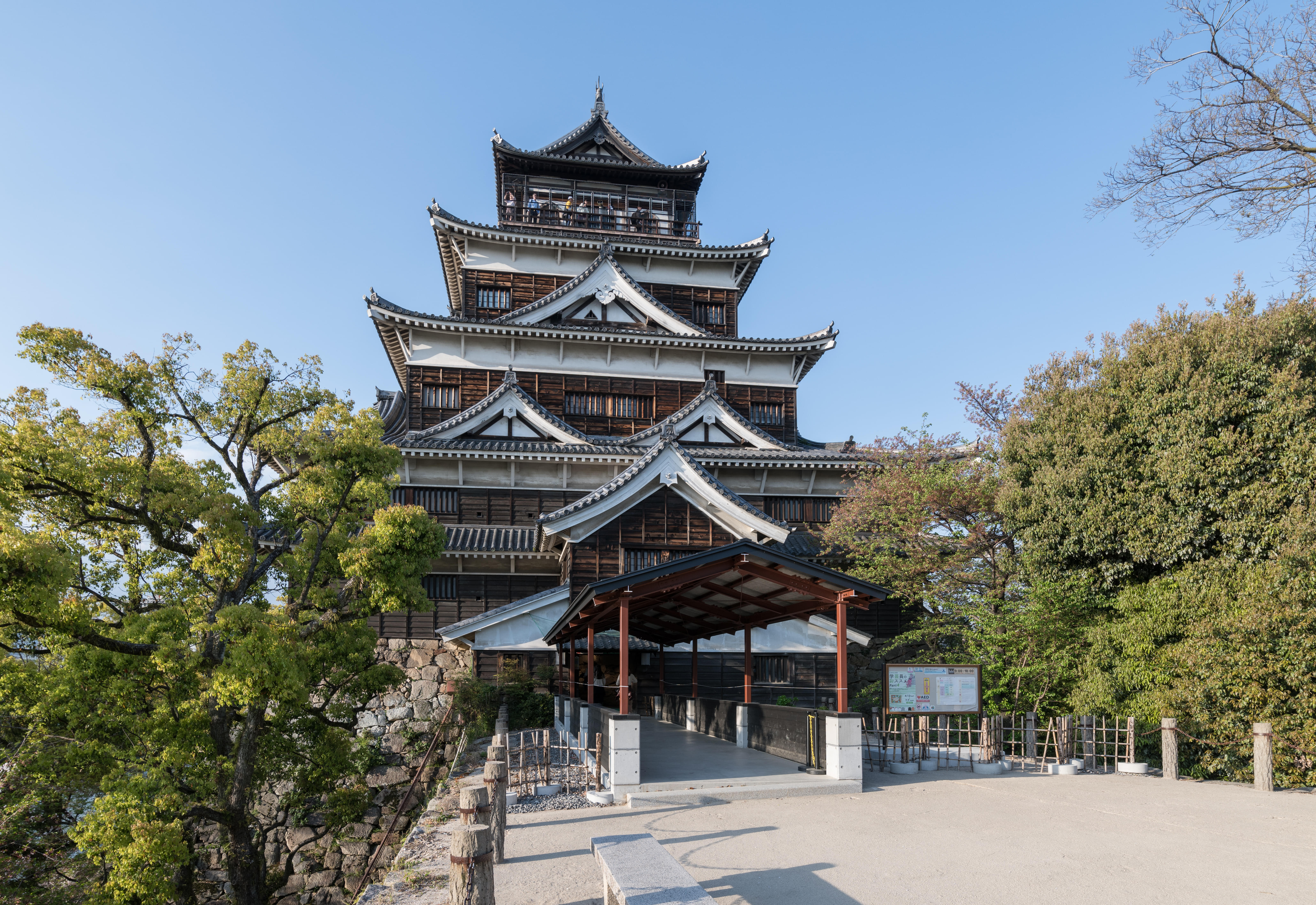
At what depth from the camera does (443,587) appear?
21.7 metres

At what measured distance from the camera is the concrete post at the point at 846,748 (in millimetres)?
10859

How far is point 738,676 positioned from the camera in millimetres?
21859

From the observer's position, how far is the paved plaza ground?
646cm

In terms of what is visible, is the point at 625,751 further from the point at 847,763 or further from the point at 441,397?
the point at 441,397

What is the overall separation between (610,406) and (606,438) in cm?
150

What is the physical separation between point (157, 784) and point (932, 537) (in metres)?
17.0

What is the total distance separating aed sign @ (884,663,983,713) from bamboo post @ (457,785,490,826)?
26.0ft

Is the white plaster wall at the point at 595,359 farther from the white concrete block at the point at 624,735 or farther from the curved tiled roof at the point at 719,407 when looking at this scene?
the white concrete block at the point at 624,735

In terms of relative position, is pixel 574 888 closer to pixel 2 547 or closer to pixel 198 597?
pixel 2 547

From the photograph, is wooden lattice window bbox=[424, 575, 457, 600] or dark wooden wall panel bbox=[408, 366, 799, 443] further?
dark wooden wall panel bbox=[408, 366, 799, 443]

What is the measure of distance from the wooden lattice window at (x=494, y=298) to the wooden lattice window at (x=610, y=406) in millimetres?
4801

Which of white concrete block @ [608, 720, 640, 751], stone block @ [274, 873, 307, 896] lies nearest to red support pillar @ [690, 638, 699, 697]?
white concrete block @ [608, 720, 640, 751]

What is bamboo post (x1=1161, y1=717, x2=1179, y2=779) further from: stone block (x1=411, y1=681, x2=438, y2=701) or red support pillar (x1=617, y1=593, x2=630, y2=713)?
stone block (x1=411, y1=681, x2=438, y2=701)

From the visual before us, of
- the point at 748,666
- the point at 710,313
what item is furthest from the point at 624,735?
the point at 710,313
